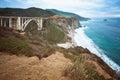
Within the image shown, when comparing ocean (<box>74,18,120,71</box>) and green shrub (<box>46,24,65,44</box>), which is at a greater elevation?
green shrub (<box>46,24,65,44</box>)

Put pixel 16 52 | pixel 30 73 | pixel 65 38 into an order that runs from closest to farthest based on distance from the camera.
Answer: pixel 30 73 → pixel 16 52 → pixel 65 38

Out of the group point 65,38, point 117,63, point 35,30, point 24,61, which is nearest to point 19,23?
point 35,30

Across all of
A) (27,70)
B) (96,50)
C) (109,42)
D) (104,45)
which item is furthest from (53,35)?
(27,70)

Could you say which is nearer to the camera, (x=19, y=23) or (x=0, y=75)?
(x=0, y=75)

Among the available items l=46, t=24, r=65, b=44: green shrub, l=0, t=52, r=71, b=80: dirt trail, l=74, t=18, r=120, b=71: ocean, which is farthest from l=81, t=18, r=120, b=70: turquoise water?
l=0, t=52, r=71, b=80: dirt trail

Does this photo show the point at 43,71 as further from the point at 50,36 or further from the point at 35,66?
the point at 50,36

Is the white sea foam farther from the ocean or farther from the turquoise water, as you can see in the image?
the turquoise water

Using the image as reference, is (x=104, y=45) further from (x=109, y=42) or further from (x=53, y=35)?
(x=53, y=35)

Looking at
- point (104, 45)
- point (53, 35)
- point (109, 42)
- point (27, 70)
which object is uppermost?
point (27, 70)

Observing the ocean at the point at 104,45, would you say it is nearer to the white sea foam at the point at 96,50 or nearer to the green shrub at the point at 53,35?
the white sea foam at the point at 96,50

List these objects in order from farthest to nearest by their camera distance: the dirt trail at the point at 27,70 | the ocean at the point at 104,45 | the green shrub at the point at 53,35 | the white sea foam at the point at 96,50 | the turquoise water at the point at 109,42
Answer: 1. the green shrub at the point at 53,35
2. the turquoise water at the point at 109,42
3. the ocean at the point at 104,45
4. the white sea foam at the point at 96,50
5. the dirt trail at the point at 27,70

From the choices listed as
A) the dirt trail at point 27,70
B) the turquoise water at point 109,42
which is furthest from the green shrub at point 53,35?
the dirt trail at point 27,70
